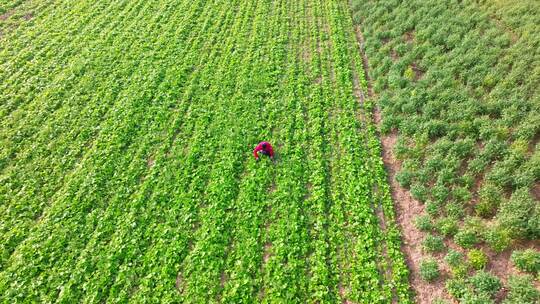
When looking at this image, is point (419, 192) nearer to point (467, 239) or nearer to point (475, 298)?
point (467, 239)

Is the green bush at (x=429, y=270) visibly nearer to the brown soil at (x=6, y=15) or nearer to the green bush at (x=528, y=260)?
the green bush at (x=528, y=260)

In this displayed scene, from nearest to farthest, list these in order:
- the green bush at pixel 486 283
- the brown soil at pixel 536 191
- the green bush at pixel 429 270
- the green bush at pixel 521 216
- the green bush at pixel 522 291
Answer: the green bush at pixel 522 291
the green bush at pixel 486 283
the green bush at pixel 429 270
the green bush at pixel 521 216
the brown soil at pixel 536 191

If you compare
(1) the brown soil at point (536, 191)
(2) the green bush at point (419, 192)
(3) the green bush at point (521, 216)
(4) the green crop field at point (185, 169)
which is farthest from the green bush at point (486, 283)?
(1) the brown soil at point (536, 191)

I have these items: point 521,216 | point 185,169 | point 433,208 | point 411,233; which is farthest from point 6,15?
point 521,216

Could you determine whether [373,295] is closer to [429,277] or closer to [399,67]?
[429,277]

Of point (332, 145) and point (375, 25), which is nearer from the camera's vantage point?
point (332, 145)

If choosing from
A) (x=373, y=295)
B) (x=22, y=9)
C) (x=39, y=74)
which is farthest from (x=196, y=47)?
(x=373, y=295)
